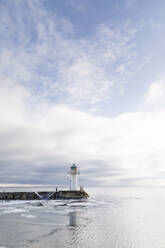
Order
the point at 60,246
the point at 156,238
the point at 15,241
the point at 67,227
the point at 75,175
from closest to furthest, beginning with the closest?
the point at 60,246 → the point at 15,241 → the point at 156,238 → the point at 67,227 → the point at 75,175

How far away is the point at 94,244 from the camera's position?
1412cm

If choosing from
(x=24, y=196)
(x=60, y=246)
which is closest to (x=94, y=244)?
(x=60, y=246)

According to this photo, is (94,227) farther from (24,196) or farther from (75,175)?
(24,196)

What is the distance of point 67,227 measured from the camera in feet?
62.8


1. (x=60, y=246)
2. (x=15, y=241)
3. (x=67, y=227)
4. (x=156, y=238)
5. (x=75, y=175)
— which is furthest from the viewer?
(x=75, y=175)

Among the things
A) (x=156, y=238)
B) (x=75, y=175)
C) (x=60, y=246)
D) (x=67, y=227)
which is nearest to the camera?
(x=60, y=246)

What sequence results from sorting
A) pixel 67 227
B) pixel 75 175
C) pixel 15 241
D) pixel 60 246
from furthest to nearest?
1. pixel 75 175
2. pixel 67 227
3. pixel 15 241
4. pixel 60 246

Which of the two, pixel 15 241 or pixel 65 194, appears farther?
pixel 65 194

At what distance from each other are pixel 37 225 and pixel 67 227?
280cm

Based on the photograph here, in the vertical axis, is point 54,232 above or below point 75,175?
below

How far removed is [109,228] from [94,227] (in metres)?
1.27

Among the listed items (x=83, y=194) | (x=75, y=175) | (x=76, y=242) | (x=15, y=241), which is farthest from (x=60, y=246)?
(x=83, y=194)

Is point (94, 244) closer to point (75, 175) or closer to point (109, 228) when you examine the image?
point (109, 228)

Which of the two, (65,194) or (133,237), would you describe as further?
(65,194)
